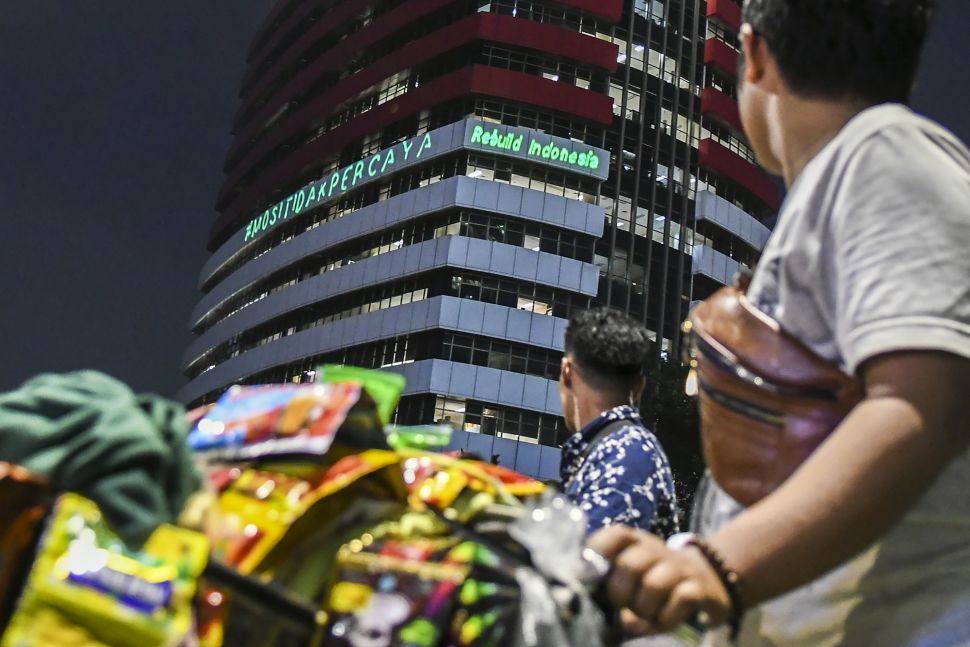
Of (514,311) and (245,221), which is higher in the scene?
(245,221)

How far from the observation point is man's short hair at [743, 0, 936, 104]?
1.31m

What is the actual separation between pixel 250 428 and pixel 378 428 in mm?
176

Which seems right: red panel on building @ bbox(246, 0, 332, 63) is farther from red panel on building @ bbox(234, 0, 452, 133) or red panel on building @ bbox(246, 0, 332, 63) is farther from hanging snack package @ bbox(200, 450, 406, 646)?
hanging snack package @ bbox(200, 450, 406, 646)

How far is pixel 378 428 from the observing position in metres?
1.26

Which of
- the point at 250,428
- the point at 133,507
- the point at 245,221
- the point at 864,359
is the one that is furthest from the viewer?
the point at 245,221

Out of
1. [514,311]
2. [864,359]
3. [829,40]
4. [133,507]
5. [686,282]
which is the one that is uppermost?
[686,282]

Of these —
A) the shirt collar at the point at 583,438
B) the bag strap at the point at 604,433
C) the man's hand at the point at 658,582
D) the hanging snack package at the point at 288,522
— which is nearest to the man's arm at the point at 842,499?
the man's hand at the point at 658,582

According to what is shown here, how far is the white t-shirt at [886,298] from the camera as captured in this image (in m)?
1.11

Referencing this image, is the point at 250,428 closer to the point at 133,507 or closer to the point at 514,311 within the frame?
the point at 133,507

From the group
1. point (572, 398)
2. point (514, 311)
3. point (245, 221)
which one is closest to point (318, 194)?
point (245, 221)

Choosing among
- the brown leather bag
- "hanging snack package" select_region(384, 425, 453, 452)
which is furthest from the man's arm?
"hanging snack package" select_region(384, 425, 453, 452)

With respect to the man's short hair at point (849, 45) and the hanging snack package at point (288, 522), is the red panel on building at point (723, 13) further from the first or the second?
the hanging snack package at point (288, 522)

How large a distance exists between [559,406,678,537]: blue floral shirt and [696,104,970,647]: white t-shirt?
4.51 ft

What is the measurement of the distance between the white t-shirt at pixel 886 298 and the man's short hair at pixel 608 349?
2.06 m
